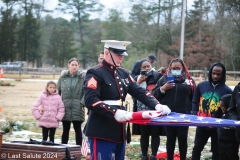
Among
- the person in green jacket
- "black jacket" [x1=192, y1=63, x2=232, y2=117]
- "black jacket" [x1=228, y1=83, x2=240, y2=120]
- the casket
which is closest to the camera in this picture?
the casket

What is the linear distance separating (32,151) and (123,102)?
131cm

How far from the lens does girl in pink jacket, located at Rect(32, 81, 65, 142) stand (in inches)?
319

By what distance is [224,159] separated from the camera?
638 centimetres

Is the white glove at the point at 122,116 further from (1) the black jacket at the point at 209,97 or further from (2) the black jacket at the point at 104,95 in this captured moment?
(1) the black jacket at the point at 209,97

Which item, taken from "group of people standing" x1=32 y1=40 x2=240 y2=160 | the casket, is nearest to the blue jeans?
"group of people standing" x1=32 y1=40 x2=240 y2=160

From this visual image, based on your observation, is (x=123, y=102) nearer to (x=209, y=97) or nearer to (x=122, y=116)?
(x=122, y=116)

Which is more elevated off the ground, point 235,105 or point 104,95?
point 104,95

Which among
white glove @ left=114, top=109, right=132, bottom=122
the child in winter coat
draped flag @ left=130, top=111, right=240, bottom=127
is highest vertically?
white glove @ left=114, top=109, right=132, bottom=122

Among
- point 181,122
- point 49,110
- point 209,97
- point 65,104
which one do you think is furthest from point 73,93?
point 181,122

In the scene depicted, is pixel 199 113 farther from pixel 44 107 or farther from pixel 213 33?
pixel 213 33

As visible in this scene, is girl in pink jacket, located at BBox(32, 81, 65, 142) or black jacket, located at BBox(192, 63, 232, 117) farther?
girl in pink jacket, located at BBox(32, 81, 65, 142)

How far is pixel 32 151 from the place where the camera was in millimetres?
5176

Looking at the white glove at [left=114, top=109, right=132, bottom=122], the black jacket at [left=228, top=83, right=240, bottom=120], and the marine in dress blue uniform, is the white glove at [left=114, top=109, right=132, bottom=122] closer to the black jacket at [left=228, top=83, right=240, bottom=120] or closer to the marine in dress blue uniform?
the marine in dress blue uniform

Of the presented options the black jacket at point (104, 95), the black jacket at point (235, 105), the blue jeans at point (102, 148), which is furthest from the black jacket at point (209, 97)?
the blue jeans at point (102, 148)
